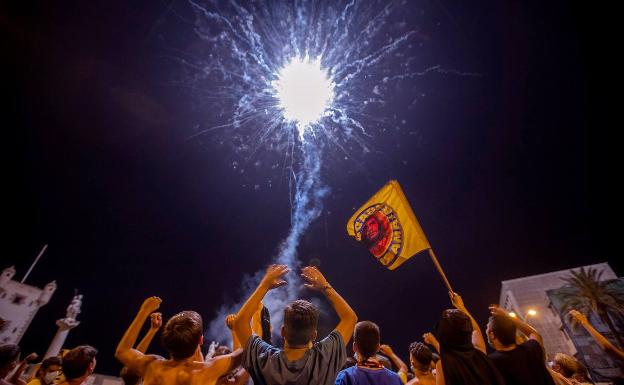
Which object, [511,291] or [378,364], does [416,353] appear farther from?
[511,291]

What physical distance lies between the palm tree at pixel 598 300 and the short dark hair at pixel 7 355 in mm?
42865

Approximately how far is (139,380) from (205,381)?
1556 millimetres

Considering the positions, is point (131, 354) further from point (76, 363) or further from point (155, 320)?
point (76, 363)

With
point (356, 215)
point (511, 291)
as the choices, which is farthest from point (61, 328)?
point (511, 291)

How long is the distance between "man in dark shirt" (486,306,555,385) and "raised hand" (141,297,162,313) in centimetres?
430

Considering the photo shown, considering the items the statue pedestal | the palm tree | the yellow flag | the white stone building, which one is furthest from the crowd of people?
the white stone building

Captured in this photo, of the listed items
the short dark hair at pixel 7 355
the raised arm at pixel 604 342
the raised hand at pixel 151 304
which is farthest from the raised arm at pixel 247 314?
the raised arm at pixel 604 342

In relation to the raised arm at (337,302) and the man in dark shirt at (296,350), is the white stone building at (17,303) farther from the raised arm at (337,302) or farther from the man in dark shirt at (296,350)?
the raised arm at (337,302)

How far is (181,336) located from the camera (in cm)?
300

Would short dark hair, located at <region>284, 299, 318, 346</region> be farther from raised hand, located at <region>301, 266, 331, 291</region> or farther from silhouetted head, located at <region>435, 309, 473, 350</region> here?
silhouetted head, located at <region>435, 309, 473, 350</region>

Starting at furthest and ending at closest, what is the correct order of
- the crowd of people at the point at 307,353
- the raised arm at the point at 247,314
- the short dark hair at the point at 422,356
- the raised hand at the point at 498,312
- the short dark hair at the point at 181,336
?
1. the short dark hair at the point at 422,356
2. the raised hand at the point at 498,312
3. the short dark hair at the point at 181,336
4. the raised arm at the point at 247,314
5. the crowd of people at the point at 307,353

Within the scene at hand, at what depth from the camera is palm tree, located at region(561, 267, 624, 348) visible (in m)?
29.7

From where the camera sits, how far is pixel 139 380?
3754mm

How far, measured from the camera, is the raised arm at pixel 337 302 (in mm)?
2875
